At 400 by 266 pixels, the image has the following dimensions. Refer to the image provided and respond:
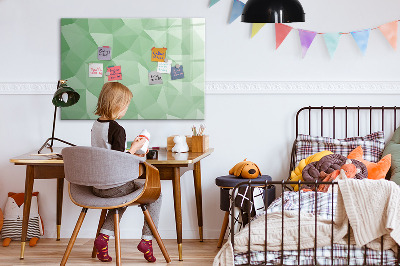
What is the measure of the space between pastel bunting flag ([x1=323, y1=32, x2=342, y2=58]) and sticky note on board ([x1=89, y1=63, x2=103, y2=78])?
1601 mm

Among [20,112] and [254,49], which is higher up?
[254,49]

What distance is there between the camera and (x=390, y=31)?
428 centimetres

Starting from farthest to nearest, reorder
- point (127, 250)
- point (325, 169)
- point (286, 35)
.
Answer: point (286, 35) → point (127, 250) → point (325, 169)

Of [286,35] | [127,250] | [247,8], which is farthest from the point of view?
[286,35]

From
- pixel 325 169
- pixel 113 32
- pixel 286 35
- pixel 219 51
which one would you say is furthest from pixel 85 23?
pixel 325 169

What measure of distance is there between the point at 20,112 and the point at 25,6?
2.50 ft

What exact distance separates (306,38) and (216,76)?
68 cm

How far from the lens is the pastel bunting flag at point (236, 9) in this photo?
434 centimetres

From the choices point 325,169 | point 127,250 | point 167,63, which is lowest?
point 127,250

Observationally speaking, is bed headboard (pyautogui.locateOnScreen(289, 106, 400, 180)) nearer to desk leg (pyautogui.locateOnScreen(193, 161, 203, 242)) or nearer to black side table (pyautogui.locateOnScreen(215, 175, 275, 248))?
black side table (pyautogui.locateOnScreen(215, 175, 275, 248))

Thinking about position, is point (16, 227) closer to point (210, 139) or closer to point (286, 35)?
point (210, 139)

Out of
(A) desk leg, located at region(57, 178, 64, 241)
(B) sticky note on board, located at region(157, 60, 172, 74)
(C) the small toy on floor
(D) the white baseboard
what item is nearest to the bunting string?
(B) sticky note on board, located at region(157, 60, 172, 74)

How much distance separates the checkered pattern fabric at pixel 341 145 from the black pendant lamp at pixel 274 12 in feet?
4.20

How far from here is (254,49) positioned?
14.3 ft
